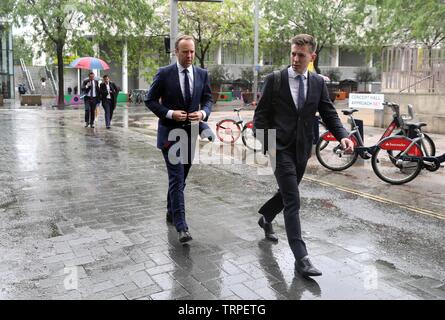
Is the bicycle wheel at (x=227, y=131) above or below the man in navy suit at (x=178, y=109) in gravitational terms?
below

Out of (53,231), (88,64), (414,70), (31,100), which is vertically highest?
(88,64)

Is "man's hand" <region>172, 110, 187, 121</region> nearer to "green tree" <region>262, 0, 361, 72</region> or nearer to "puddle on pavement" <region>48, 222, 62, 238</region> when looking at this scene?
"puddle on pavement" <region>48, 222, 62, 238</region>

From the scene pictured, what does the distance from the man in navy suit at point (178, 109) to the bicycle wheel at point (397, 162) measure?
405cm

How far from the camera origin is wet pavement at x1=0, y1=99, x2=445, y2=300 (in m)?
3.96

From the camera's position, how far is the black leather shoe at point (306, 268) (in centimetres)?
406

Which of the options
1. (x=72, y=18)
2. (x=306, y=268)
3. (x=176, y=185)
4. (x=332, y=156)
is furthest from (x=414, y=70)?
(x=72, y=18)

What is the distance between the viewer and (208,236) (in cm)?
520

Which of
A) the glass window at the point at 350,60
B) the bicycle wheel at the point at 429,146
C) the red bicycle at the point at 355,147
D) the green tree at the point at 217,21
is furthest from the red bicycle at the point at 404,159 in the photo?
the glass window at the point at 350,60

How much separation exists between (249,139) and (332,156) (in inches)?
121

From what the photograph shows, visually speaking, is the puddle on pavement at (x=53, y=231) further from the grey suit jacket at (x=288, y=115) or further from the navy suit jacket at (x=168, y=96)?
the grey suit jacket at (x=288, y=115)

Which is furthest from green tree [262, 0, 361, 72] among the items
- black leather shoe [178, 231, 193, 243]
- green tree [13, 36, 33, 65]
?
black leather shoe [178, 231, 193, 243]

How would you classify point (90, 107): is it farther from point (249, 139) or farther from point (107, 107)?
point (249, 139)

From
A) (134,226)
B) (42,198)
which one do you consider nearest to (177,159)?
(134,226)
